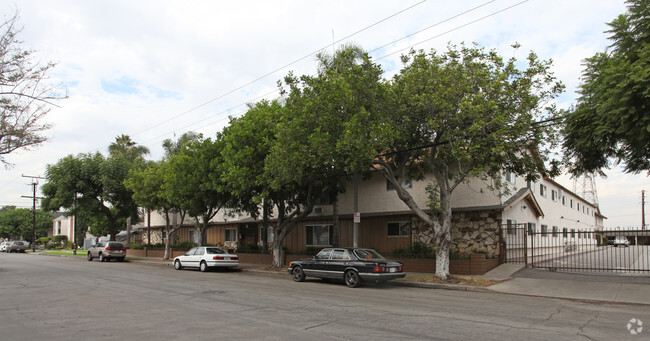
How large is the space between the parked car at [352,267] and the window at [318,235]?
8643mm

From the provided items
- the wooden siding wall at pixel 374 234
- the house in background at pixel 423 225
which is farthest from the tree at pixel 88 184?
the wooden siding wall at pixel 374 234

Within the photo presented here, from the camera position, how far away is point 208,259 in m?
23.0

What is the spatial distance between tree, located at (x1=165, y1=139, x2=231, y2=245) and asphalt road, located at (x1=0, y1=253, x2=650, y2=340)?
319 inches

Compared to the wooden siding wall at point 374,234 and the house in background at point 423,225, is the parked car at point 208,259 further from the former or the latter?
the wooden siding wall at point 374,234

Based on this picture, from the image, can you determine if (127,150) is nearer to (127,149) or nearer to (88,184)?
(127,149)

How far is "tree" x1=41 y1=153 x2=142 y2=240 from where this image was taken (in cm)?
3734

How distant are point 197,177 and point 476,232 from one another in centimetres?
1486

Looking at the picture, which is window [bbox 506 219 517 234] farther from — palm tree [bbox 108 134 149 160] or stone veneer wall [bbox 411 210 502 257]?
palm tree [bbox 108 134 149 160]

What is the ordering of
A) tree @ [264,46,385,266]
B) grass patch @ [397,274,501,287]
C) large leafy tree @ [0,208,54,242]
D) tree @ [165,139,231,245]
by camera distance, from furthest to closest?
large leafy tree @ [0,208,54,242], tree @ [165,139,231,245], grass patch @ [397,274,501,287], tree @ [264,46,385,266]

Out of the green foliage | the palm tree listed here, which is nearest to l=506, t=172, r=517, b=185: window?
the green foliage

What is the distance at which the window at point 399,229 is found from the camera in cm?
2272

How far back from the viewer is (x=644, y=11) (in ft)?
40.4

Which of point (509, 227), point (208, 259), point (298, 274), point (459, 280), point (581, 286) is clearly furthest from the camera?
point (208, 259)

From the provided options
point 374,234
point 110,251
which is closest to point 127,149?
point 110,251
